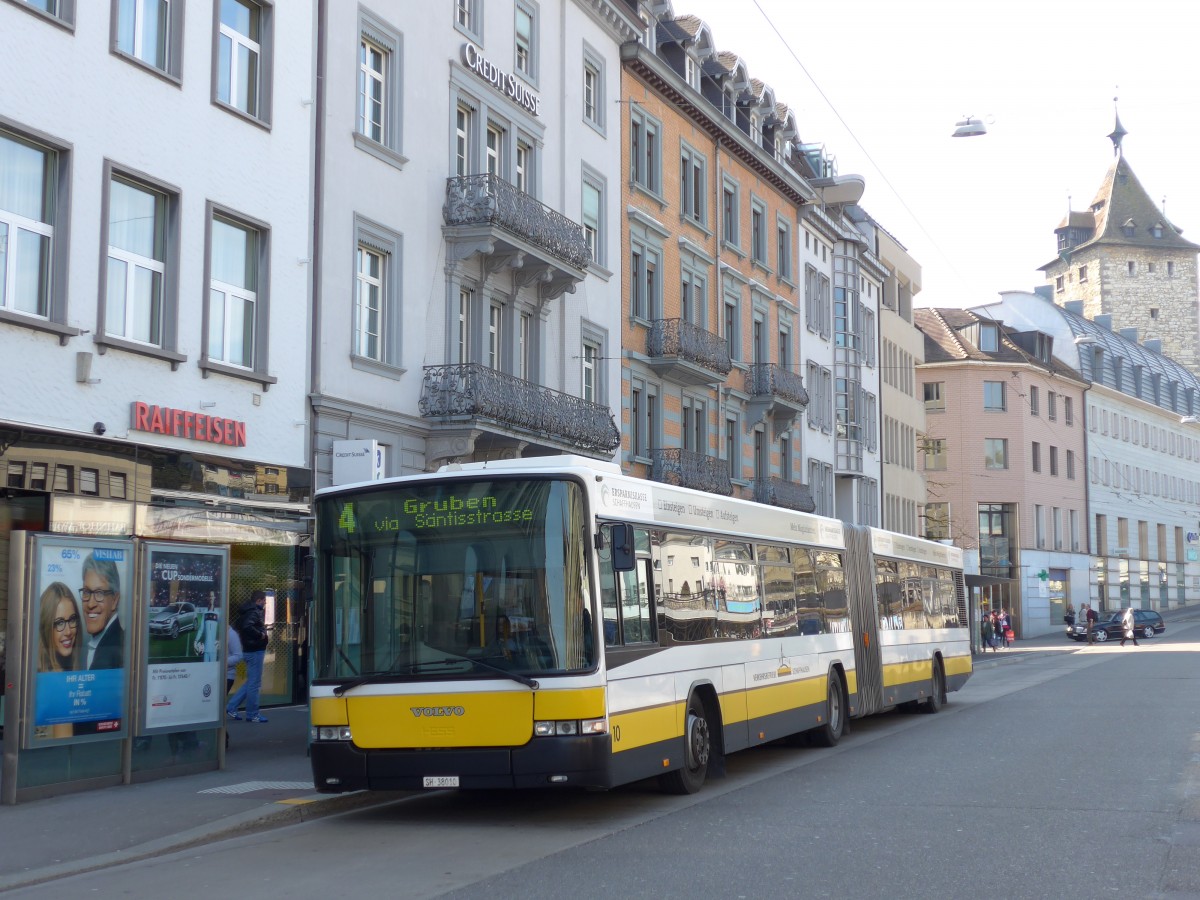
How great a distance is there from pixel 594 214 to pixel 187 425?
1585 cm

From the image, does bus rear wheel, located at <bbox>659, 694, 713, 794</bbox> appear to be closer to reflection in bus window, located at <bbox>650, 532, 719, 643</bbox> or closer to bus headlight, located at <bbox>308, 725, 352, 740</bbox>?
reflection in bus window, located at <bbox>650, 532, 719, 643</bbox>

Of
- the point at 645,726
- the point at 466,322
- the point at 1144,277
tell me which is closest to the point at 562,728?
the point at 645,726

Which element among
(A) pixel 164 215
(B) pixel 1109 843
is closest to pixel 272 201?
(A) pixel 164 215

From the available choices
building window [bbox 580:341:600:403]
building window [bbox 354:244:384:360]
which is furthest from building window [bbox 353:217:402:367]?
building window [bbox 580:341:600:403]

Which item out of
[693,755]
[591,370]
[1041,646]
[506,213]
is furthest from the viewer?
[1041,646]

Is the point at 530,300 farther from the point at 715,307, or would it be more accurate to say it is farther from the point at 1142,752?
the point at 1142,752

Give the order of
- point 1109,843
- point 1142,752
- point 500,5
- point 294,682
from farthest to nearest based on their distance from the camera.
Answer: point 500,5 < point 294,682 < point 1142,752 < point 1109,843

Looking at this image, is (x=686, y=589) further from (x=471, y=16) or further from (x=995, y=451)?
(x=995, y=451)

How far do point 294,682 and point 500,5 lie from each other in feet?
44.5

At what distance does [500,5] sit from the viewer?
2931cm

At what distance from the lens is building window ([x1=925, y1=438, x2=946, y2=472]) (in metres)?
80.4

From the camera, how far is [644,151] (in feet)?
Answer: 119

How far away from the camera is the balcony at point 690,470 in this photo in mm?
35781

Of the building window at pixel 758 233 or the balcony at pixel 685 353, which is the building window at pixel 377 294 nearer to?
the balcony at pixel 685 353
